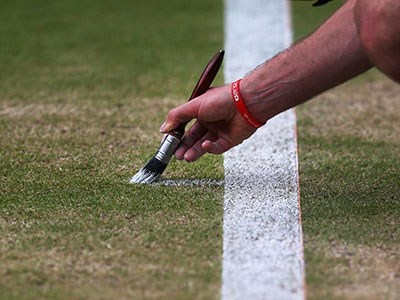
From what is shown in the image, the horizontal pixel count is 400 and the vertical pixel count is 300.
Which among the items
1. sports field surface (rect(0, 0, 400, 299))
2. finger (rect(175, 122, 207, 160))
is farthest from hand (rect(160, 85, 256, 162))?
sports field surface (rect(0, 0, 400, 299))

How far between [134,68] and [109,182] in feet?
4.66

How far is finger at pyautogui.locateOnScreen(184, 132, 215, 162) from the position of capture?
10.2ft

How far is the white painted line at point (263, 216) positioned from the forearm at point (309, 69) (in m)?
0.27

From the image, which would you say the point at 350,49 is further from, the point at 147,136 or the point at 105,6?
the point at 105,6

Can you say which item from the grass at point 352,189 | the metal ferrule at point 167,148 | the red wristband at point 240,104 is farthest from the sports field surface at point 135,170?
the red wristband at point 240,104

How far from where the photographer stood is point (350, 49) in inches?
111

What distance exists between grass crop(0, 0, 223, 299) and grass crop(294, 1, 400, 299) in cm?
30

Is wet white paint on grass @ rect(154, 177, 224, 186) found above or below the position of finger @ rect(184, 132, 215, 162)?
below

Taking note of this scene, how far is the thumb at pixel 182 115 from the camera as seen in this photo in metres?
3.02

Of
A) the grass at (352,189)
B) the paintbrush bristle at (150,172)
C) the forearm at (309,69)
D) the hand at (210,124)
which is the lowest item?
the grass at (352,189)

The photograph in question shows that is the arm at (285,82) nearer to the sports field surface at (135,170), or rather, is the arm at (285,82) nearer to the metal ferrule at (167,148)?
the metal ferrule at (167,148)

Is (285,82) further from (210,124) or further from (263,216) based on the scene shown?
(263,216)

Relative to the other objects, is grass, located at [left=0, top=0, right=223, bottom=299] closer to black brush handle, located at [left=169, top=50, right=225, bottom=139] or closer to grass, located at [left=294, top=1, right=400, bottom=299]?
black brush handle, located at [left=169, top=50, right=225, bottom=139]

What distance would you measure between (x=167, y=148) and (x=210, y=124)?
17cm
